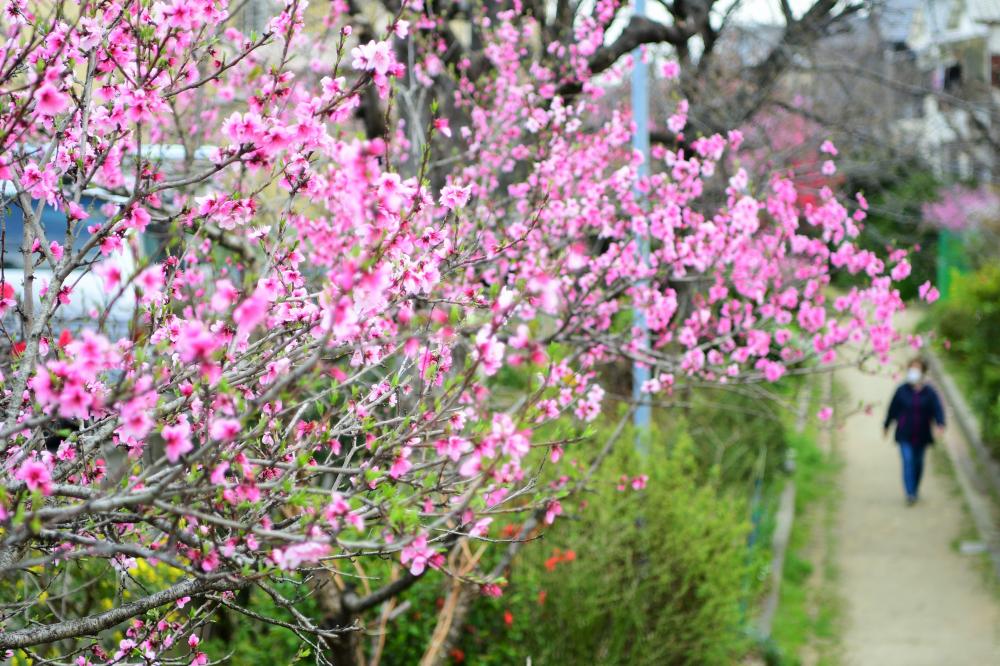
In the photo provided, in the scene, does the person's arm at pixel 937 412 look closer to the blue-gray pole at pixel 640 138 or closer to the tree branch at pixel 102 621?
the blue-gray pole at pixel 640 138

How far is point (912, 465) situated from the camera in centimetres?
1206

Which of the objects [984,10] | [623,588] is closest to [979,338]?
[623,588]

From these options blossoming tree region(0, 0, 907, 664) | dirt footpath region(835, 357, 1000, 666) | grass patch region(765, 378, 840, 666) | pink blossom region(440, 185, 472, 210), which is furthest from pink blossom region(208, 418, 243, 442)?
dirt footpath region(835, 357, 1000, 666)

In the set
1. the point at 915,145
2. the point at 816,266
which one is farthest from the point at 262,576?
the point at 915,145

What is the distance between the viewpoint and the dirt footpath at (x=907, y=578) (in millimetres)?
8602

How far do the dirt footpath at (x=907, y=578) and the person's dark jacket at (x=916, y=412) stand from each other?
1.02 metres

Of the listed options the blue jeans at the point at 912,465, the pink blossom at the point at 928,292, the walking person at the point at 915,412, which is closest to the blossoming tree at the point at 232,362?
the pink blossom at the point at 928,292

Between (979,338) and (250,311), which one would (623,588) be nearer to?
(250,311)

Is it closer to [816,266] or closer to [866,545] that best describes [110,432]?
[816,266]

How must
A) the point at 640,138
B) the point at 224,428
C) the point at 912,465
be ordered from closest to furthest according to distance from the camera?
the point at 224,428 < the point at 640,138 < the point at 912,465

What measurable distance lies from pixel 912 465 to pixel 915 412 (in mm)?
765

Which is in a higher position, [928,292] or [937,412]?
[928,292]

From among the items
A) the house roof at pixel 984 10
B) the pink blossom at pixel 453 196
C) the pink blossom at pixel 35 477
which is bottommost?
the pink blossom at pixel 35 477

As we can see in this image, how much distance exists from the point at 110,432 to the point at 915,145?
667 inches
